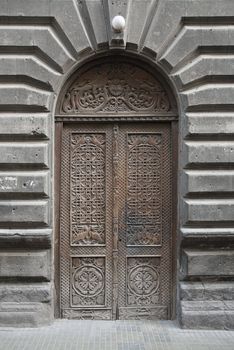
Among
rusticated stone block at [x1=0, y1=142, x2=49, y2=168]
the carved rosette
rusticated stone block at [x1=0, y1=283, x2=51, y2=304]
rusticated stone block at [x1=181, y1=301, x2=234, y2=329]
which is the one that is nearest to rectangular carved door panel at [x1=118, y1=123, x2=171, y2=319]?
the carved rosette

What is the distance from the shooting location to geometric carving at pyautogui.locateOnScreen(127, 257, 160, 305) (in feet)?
19.8

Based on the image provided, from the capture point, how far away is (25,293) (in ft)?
18.7

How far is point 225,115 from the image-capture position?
224 inches

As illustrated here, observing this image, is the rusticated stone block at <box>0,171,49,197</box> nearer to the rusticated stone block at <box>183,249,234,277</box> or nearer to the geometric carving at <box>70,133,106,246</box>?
the geometric carving at <box>70,133,106,246</box>

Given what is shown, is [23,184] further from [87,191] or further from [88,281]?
[88,281]

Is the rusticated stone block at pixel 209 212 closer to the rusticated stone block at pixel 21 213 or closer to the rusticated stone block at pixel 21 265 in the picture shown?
the rusticated stone block at pixel 21 213

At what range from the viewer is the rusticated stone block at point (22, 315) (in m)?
5.66

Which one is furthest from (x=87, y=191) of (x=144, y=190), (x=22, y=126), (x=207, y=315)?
(x=207, y=315)

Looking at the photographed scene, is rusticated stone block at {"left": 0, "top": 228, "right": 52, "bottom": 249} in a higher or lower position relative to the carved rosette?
lower

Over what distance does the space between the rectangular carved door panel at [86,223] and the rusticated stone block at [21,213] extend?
0.43m

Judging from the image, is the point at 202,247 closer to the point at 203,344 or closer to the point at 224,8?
the point at 203,344

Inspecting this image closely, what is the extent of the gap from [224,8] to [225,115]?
4.60ft

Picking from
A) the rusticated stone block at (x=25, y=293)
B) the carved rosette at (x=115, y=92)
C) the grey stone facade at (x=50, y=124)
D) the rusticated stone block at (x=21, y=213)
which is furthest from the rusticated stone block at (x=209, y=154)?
the rusticated stone block at (x=25, y=293)

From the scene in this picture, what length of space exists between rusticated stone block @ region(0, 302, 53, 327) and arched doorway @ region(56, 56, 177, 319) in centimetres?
42
